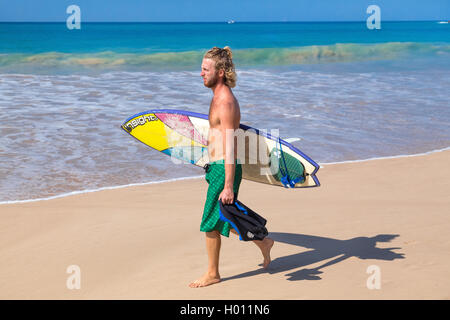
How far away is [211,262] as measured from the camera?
3.64 meters

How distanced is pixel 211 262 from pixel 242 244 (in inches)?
34.6

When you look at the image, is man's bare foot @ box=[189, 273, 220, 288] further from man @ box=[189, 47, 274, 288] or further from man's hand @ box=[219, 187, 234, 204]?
man's hand @ box=[219, 187, 234, 204]

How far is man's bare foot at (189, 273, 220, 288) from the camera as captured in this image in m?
3.61

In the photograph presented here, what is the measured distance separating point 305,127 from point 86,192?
4853 mm

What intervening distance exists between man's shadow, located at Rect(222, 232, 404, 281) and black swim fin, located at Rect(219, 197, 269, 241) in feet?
1.51

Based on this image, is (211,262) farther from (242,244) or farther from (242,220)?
(242,244)

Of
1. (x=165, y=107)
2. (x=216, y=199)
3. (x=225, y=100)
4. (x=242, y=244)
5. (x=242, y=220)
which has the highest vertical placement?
(x=165, y=107)

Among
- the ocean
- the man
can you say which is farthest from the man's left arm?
the ocean

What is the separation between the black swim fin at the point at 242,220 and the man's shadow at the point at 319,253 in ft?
1.51

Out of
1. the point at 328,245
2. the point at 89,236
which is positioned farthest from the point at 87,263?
the point at 328,245

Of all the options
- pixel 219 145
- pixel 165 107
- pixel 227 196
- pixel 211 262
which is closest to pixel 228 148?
pixel 219 145

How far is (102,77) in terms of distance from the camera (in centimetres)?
1983

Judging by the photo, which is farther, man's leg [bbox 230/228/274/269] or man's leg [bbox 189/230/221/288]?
man's leg [bbox 230/228/274/269]
